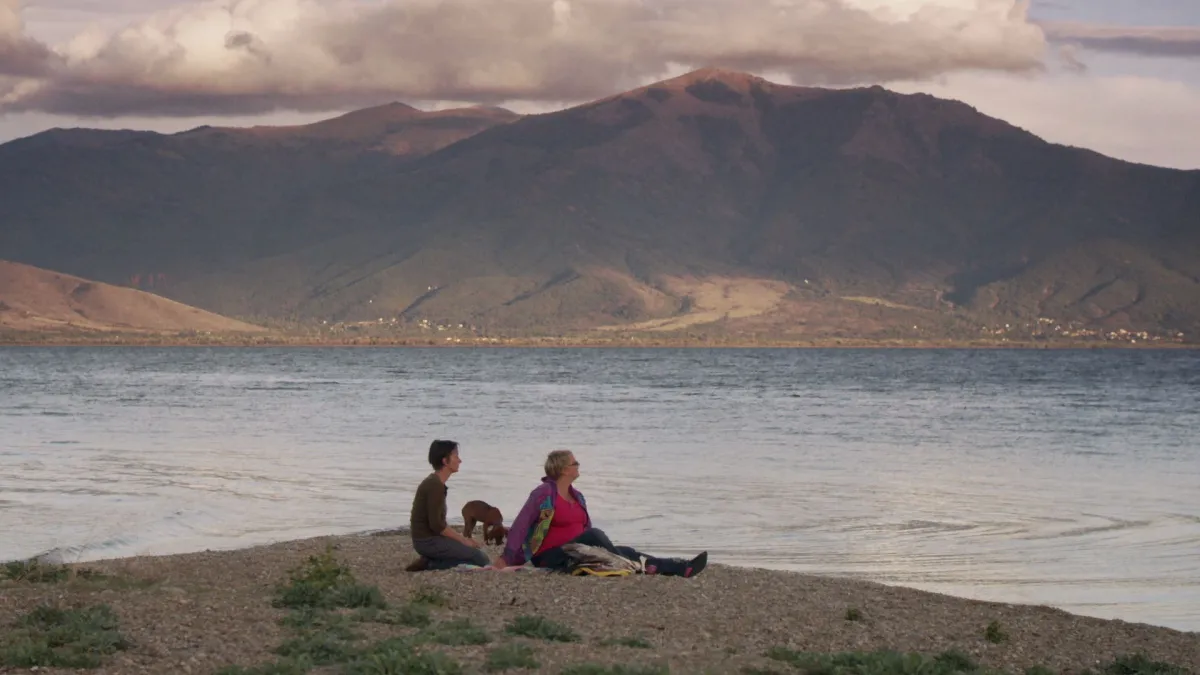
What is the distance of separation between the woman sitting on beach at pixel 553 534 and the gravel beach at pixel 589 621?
27 cm

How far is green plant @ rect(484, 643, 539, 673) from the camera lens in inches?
454

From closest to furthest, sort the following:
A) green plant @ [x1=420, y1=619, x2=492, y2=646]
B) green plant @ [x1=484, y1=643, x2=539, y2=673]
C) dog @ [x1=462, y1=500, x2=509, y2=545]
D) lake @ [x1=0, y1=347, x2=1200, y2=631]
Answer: green plant @ [x1=484, y1=643, x2=539, y2=673] → green plant @ [x1=420, y1=619, x2=492, y2=646] → dog @ [x1=462, y1=500, x2=509, y2=545] → lake @ [x1=0, y1=347, x2=1200, y2=631]

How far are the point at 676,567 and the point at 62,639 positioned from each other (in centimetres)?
688

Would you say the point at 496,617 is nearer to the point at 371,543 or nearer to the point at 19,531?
the point at 371,543

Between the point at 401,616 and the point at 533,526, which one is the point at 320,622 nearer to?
the point at 401,616

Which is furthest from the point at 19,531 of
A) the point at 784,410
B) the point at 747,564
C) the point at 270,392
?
the point at 270,392

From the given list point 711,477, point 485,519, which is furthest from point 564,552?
point 711,477

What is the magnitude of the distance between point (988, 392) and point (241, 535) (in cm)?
7401

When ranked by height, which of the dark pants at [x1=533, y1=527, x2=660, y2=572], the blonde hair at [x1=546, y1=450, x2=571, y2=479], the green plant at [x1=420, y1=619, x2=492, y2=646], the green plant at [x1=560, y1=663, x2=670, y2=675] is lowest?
the green plant at [x1=420, y1=619, x2=492, y2=646]

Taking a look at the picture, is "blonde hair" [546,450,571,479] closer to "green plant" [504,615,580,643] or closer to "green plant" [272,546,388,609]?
"green plant" [272,546,388,609]

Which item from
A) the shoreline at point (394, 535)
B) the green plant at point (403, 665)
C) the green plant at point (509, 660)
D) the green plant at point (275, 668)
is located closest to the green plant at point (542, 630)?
the green plant at point (509, 660)

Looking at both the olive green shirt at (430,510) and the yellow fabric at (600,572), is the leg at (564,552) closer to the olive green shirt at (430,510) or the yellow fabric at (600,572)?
the yellow fabric at (600,572)

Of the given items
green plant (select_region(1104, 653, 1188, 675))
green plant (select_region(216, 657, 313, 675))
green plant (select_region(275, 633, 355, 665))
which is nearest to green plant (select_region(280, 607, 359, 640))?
green plant (select_region(275, 633, 355, 665))

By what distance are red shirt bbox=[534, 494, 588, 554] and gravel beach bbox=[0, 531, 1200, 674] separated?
44 cm
